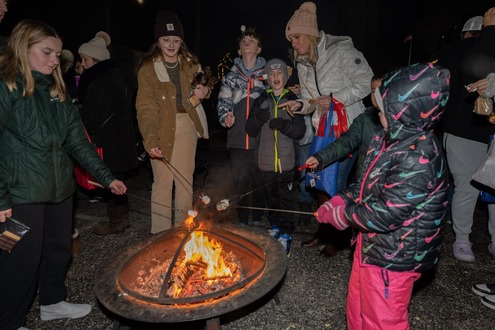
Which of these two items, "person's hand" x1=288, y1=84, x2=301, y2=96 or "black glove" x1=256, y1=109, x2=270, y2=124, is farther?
"person's hand" x1=288, y1=84, x2=301, y2=96

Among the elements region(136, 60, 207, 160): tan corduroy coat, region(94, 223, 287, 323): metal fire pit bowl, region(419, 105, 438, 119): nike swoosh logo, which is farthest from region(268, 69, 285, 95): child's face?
region(419, 105, 438, 119): nike swoosh logo

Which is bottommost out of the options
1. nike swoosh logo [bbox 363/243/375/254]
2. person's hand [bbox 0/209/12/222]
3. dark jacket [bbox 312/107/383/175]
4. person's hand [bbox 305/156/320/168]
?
nike swoosh logo [bbox 363/243/375/254]

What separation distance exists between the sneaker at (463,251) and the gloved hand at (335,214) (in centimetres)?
293

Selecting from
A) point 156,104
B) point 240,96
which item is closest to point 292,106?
point 240,96

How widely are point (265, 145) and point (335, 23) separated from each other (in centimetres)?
1559

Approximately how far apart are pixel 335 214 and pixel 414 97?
0.92 meters

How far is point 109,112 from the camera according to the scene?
4848 mm

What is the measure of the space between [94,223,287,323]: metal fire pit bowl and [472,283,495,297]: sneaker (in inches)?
93.8

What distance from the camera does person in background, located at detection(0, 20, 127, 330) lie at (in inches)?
103

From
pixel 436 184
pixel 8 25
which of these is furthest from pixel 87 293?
pixel 8 25

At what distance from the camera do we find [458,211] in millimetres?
4457

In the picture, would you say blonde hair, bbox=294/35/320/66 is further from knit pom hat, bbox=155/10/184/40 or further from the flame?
the flame

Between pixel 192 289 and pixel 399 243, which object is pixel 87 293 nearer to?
pixel 192 289

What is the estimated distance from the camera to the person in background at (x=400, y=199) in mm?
2121
